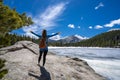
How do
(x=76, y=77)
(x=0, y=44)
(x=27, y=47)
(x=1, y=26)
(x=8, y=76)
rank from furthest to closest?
(x=27, y=47) < (x=76, y=77) < (x=8, y=76) < (x=1, y=26) < (x=0, y=44)

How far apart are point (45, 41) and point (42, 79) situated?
2907 mm

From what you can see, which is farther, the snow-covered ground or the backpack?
the snow-covered ground

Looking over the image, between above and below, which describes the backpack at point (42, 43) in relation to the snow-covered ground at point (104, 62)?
above

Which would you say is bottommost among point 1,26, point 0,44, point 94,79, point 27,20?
point 94,79

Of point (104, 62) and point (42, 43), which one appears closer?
point (42, 43)

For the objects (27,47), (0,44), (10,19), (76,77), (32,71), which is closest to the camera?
(0,44)

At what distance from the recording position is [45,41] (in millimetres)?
14805

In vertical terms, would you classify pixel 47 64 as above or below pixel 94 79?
above

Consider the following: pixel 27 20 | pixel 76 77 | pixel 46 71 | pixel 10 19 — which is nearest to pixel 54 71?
pixel 46 71

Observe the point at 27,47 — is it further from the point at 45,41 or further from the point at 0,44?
the point at 0,44

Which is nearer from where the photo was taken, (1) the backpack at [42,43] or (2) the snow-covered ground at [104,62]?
(1) the backpack at [42,43]

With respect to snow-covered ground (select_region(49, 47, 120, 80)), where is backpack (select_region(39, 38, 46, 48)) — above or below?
above

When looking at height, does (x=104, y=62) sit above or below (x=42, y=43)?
below

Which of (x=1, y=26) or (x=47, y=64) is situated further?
(x=47, y=64)
